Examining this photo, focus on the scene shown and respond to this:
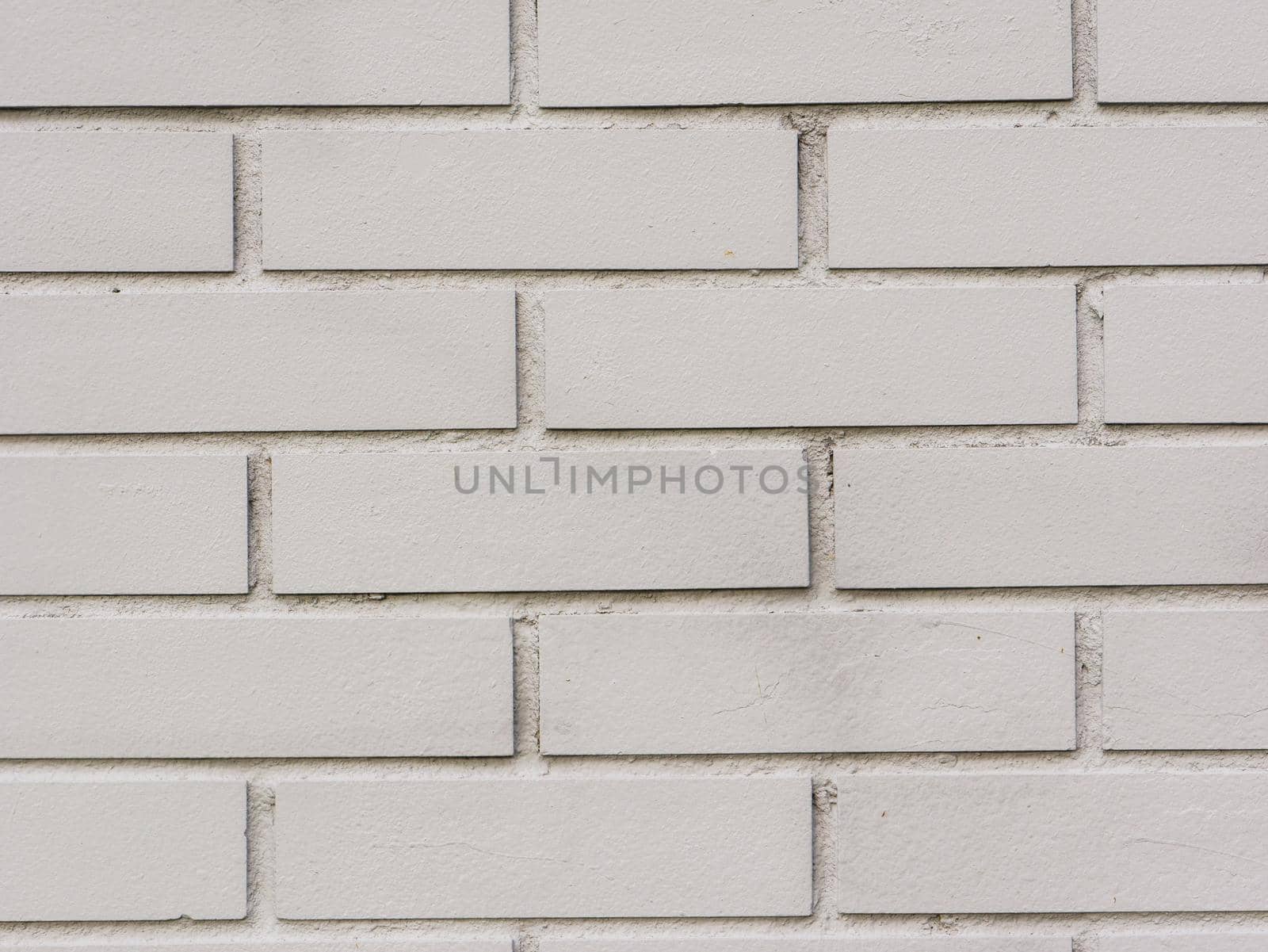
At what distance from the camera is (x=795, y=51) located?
0.91 metres

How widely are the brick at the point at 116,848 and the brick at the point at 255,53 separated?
77 centimetres

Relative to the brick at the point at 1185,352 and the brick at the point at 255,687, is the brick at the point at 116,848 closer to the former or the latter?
the brick at the point at 255,687

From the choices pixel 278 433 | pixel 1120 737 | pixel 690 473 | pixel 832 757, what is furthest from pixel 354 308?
pixel 1120 737

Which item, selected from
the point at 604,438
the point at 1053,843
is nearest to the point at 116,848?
the point at 604,438

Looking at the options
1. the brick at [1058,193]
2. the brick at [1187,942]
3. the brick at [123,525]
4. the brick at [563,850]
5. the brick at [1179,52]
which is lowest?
the brick at [1187,942]

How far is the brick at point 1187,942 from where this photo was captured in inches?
36.6

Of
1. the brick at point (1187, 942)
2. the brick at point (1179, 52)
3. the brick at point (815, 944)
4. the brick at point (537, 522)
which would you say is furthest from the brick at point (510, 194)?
the brick at point (1187, 942)

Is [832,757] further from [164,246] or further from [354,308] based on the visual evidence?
[164,246]

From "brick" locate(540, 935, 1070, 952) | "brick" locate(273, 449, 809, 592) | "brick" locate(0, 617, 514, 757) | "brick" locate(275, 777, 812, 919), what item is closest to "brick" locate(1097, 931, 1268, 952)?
"brick" locate(540, 935, 1070, 952)

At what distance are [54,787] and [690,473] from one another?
79 cm

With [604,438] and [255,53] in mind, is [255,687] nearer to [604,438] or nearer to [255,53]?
[604,438]

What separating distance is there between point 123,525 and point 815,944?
0.90 metres

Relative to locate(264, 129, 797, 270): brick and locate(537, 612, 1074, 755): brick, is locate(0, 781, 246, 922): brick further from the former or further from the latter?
locate(264, 129, 797, 270): brick

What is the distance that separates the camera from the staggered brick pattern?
91 centimetres
